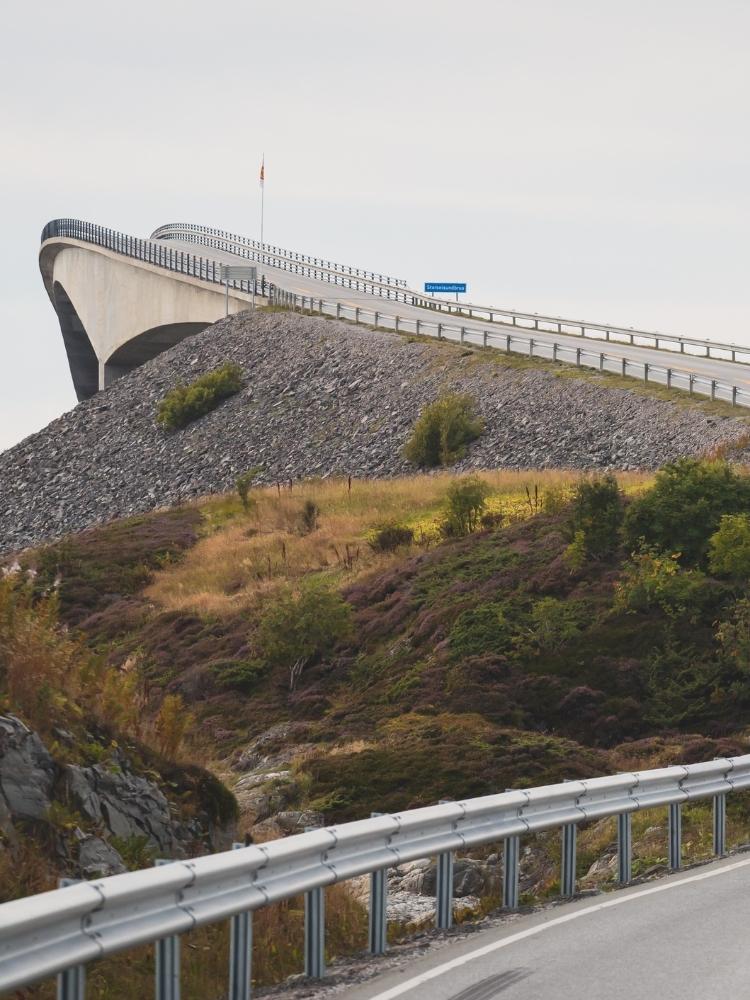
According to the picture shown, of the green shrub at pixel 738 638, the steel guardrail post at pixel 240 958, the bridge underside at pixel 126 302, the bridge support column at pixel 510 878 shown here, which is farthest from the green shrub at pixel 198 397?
the steel guardrail post at pixel 240 958

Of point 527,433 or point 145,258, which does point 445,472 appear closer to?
point 527,433

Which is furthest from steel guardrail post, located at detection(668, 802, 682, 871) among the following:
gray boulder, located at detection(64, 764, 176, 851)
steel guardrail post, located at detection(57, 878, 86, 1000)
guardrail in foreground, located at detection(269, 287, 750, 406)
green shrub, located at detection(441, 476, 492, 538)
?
guardrail in foreground, located at detection(269, 287, 750, 406)

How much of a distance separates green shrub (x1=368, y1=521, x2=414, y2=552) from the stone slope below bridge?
9285 mm

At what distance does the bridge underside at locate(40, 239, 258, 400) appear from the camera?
85.1 meters

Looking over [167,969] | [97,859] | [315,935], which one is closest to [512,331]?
[97,859]

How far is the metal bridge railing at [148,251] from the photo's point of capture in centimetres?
8475

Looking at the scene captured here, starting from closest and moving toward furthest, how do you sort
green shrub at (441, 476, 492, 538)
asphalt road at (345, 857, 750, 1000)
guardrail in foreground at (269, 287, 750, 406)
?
asphalt road at (345, 857, 750, 1000), green shrub at (441, 476, 492, 538), guardrail in foreground at (269, 287, 750, 406)

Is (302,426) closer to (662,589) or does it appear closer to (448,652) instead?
(448,652)

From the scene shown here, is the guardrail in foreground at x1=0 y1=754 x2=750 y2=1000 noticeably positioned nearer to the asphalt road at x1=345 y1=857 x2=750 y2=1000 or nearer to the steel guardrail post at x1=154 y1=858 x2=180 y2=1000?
the steel guardrail post at x1=154 y1=858 x2=180 y2=1000

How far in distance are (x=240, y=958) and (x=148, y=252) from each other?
86.1 metres

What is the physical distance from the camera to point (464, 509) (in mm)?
37219

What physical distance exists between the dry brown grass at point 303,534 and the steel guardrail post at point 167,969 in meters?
27.0

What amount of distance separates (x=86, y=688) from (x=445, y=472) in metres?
37.9

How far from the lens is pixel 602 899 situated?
37.6ft
